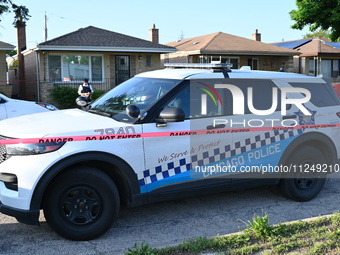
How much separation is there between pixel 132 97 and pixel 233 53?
76.1ft

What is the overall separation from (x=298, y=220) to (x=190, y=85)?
6.43ft

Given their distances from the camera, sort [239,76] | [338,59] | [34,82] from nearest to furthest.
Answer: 1. [239,76]
2. [34,82]
3. [338,59]

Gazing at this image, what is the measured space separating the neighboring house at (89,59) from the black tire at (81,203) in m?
18.6

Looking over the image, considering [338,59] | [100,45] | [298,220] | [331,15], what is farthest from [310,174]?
[338,59]

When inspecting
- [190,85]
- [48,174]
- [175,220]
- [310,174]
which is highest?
[190,85]

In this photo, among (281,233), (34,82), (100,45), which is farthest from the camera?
(34,82)

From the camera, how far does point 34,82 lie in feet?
80.3

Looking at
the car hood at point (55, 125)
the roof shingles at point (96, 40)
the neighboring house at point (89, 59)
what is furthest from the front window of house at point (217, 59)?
the car hood at point (55, 125)

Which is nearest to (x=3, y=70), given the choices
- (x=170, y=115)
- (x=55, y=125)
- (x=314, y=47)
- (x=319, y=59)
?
→ (x=55, y=125)

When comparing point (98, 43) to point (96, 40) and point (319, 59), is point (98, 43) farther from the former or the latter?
point (319, 59)

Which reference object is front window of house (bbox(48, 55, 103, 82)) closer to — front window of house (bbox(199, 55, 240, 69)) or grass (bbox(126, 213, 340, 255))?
front window of house (bbox(199, 55, 240, 69))

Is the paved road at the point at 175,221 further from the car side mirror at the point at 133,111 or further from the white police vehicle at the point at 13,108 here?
the white police vehicle at the point at 13,108

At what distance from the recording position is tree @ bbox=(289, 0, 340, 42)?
75.5 feet

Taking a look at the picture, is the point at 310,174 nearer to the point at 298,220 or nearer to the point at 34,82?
the point at 298,220
